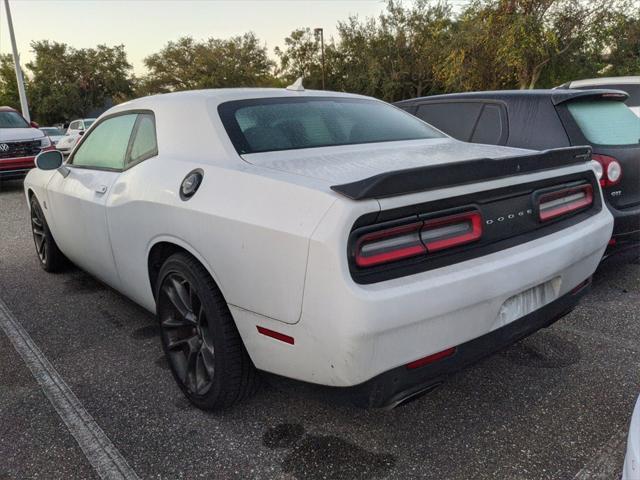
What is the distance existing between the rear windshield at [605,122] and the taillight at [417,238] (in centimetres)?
221

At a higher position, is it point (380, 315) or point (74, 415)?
point (380, 315)

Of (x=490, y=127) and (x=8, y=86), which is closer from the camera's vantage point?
(x=490, y=127)

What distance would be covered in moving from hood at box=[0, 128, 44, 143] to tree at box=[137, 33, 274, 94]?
107 ft

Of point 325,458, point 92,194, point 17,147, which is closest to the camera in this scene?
point 325,458

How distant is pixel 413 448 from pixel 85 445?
4.66 ft

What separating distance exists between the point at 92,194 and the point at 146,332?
3.15 ft

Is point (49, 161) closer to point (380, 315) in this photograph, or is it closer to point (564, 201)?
point (380, 315)

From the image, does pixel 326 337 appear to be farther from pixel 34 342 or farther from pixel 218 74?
pixel 218 74

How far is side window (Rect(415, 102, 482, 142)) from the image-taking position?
428cm

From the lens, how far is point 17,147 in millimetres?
10180

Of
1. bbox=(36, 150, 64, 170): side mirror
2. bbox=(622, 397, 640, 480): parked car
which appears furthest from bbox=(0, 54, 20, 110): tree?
bbox=(622, 397, 640, 480): parked car

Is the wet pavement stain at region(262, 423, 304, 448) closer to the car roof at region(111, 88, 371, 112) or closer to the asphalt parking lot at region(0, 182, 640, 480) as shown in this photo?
the asphalt parking lot at region(0, 182, 640, 480)

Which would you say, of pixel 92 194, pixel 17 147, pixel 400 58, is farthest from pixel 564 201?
pixel 400 58

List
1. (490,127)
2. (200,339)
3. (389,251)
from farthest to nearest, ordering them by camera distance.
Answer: (490,127)
(200,339)
(389,251)
